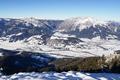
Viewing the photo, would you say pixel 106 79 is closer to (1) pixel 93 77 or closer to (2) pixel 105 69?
(1) pixel 93 77

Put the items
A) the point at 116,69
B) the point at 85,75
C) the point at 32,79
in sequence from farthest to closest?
1. the point at 116,69
2. the point at 85,75
3. the point at 32,79

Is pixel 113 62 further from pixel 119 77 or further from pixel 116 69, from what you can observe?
pixel 119 77

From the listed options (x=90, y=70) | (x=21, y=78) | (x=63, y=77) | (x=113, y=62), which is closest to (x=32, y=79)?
(x=21, y=78)

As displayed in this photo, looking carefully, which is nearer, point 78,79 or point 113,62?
point 78,79

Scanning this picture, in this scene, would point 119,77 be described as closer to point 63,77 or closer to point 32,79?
point 63,77

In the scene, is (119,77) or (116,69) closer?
(119,77)

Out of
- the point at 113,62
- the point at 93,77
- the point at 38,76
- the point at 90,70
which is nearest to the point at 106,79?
the point at 93,77

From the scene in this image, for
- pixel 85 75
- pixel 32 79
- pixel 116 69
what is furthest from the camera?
pixel 116 69
